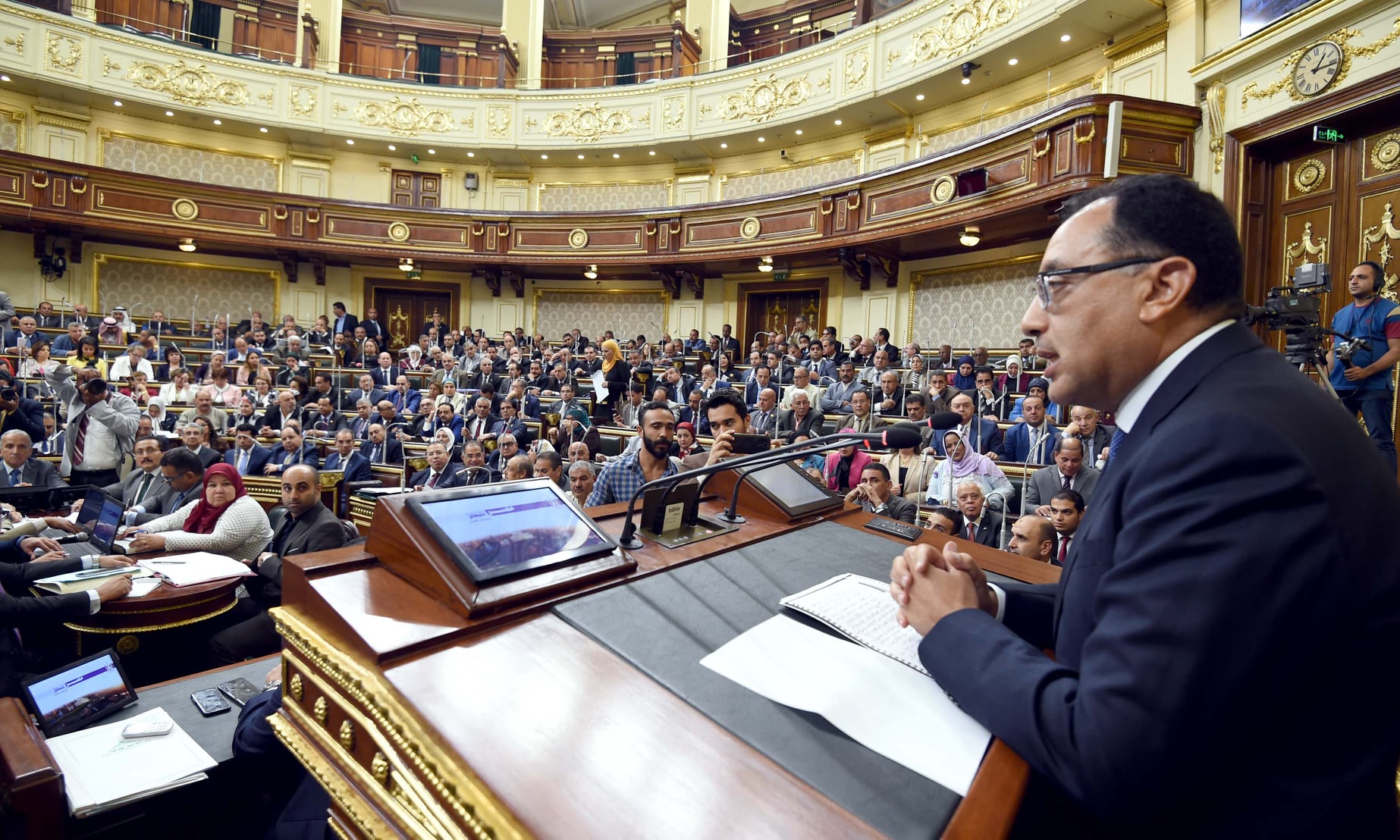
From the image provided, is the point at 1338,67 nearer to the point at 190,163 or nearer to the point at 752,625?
the point at 752,625

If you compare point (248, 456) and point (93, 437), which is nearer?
point (93, 437)

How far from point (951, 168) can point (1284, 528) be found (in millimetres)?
8993

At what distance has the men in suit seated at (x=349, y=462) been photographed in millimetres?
6727

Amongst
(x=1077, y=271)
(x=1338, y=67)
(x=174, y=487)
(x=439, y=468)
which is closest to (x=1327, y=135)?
(x=1338, y=67)

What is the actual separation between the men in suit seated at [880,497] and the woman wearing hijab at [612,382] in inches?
198

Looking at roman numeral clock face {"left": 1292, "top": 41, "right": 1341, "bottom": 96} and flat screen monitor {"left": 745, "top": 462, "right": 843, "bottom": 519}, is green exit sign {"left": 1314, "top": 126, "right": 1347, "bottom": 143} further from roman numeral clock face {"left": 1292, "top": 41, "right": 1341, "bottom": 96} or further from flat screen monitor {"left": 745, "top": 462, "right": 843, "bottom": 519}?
flat screen monitor {"left": 745, "top": 462, "right": 843, "bottom": 519}

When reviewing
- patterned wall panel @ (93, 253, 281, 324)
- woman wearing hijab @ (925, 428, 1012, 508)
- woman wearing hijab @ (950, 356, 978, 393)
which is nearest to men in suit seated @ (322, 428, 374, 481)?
woman wearing hijab @ (925, 428, 1012, 508)

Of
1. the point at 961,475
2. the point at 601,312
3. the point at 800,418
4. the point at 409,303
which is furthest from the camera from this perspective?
the point at 409,303

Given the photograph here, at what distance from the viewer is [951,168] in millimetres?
8562

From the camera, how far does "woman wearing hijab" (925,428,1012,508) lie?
15.3 ft

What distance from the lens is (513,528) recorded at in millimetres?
1189

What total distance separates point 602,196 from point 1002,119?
7.77 meters

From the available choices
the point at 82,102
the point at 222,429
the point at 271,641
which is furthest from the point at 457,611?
the point at 82,102

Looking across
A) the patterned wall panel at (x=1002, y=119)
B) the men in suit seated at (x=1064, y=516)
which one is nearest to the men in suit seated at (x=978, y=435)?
the men in suit seated at (x=1064, y=516)
